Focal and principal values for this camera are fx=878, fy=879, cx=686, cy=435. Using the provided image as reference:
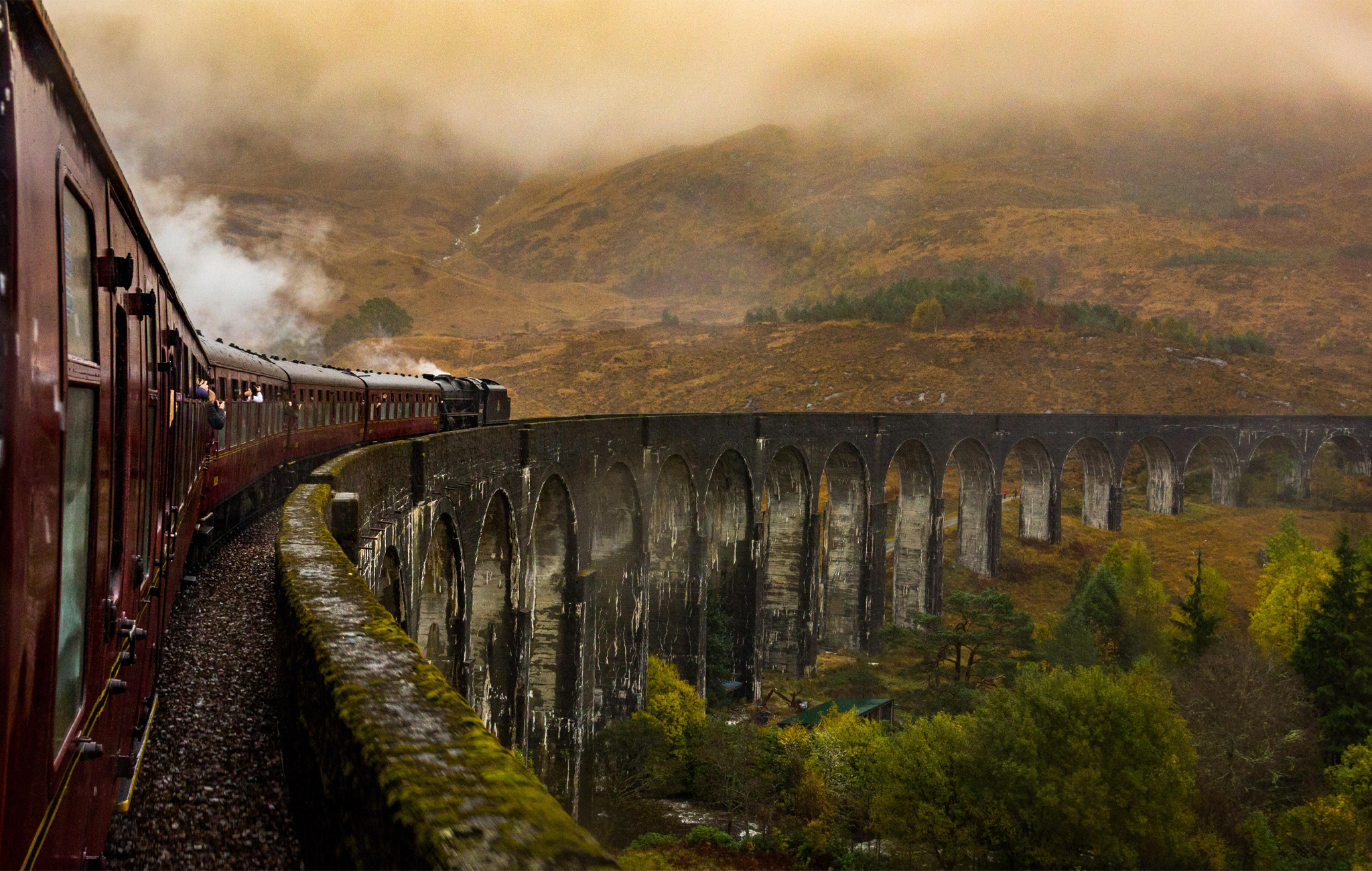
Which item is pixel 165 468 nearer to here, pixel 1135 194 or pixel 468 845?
pixel 468 845

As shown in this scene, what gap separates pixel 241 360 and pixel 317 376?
4.32 metres

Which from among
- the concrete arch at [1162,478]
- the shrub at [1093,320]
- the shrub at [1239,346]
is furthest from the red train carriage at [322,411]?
the shrub at [1239,346]

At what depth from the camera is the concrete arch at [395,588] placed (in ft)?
31.8

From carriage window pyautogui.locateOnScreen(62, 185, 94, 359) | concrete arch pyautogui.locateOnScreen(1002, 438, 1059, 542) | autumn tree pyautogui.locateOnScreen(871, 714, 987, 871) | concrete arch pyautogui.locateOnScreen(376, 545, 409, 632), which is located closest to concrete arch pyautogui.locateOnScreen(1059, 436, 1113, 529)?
concrete arch pyautogui.locateOnScreen(1002, 438, 1059, 542)

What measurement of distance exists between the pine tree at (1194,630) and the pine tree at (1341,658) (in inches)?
120

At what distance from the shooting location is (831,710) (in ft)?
86.6

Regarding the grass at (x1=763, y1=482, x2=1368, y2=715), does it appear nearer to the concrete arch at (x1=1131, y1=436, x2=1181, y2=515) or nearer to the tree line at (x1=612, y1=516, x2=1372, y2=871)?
the concrete arch at (x1=1131, y1=436, x2=1181, y2=515)

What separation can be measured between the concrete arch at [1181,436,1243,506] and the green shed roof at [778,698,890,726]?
33.1m

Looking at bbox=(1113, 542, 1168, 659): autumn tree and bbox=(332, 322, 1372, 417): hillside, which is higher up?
bbox=(332, 322, 1372, 417): hillside

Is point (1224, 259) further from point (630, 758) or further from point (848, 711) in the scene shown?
point (630, 758)

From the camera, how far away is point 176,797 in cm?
334

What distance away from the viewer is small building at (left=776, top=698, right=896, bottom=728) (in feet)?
86.4

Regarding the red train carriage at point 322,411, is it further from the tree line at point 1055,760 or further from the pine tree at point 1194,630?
the pine tree at point 1194,630

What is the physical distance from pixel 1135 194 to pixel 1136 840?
16819 cm
